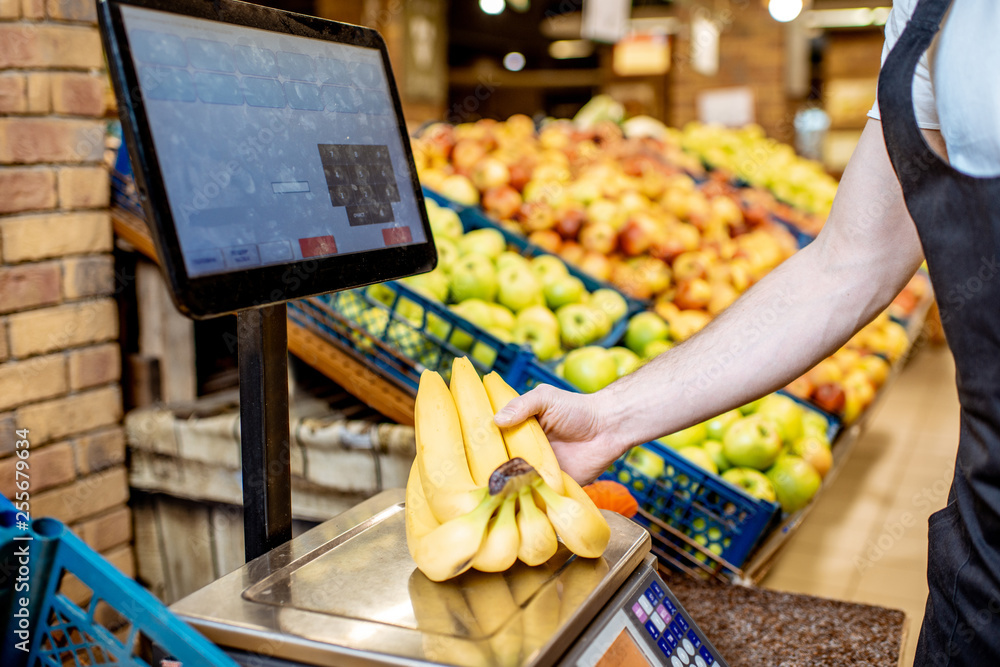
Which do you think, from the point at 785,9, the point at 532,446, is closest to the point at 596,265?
the point at 532,446

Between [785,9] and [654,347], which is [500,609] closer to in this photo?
[654,347]

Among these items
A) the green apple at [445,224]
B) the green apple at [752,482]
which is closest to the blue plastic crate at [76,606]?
the green apple at [752,482]

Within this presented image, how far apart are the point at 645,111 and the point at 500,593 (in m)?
7.21

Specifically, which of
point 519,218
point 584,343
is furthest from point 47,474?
point 519,218

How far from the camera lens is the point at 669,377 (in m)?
1.11

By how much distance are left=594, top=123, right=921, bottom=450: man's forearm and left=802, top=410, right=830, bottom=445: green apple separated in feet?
3.64

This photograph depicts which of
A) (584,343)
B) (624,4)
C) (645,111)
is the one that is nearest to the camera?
(584,343)

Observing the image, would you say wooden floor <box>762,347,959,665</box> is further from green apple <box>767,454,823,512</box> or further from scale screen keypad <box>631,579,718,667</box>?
scale screen keypad <box>631,579,718,667</box>

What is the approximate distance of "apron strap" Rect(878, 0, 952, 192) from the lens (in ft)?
2.57

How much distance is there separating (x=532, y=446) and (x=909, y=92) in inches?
21.6

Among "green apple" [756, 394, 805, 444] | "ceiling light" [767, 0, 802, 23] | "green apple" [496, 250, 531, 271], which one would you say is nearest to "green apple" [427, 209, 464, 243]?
"green apple" [496, 250, 531, 271]

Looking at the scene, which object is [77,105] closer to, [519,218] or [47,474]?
[47,474]

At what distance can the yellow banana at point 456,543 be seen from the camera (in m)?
0.82

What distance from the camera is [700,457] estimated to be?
1824 mm
